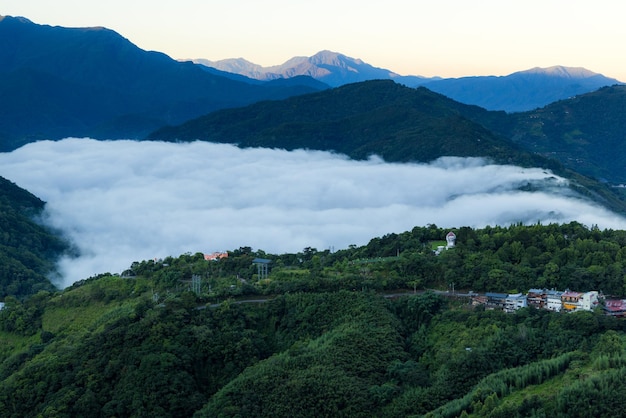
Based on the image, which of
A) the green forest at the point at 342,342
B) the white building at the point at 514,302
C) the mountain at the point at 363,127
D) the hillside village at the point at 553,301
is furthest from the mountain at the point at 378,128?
the white building at the point at 514,302

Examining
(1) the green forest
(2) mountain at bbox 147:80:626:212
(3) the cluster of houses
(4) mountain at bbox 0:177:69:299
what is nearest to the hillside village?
(3) the cluster of houses

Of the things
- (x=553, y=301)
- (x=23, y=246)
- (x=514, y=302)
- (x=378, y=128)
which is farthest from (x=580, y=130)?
(x=514, y=302)

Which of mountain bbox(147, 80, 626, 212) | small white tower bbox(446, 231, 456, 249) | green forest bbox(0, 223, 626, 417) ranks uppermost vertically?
mountain bbox(147, 80, 626, 212)

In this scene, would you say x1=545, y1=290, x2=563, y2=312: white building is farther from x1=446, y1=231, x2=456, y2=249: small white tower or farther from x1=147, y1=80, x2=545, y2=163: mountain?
x1=147, y1=80, x2=545, y2=163: mountain

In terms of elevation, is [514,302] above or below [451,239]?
below

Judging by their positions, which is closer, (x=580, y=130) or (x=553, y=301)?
(x=553, y=301)

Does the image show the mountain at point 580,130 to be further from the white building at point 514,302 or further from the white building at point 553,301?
the white building at point 514,302

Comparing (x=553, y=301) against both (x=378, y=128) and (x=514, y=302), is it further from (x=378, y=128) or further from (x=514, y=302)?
(x=378, y=128)
